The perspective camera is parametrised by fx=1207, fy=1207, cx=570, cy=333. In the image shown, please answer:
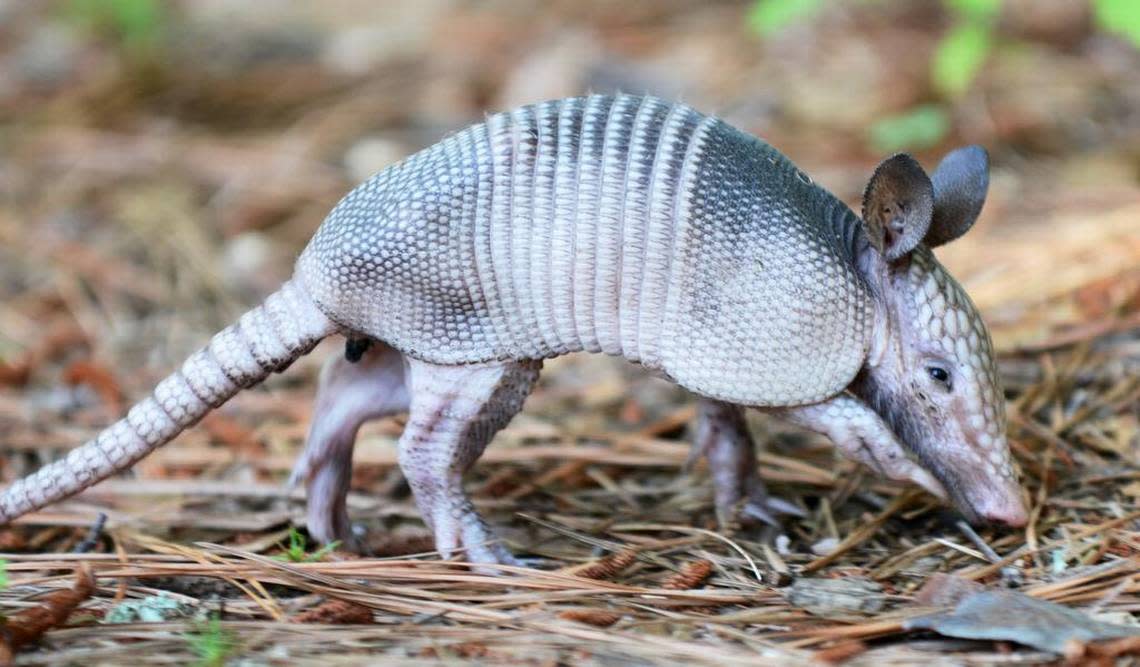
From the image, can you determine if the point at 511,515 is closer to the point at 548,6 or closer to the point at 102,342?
the point at 102,342

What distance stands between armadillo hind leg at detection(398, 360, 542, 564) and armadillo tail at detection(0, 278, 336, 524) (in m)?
0.42

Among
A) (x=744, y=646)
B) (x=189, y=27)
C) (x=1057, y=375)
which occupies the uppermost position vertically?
(x=189, y=27)

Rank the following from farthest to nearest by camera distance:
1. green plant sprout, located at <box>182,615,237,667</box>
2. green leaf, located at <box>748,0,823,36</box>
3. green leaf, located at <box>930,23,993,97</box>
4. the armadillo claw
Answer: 1. green leaf, located at <box>930,23,993,97</box>
2. green leaf, located at <box>748,0,823,36</box>
3. the armadillo claw
4. green plant sprout, located at <box>182,615,237,667</box>

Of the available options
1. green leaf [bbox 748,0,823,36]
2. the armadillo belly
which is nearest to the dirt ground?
the armadillo belly

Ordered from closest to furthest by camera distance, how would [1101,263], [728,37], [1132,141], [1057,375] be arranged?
1. [1057,375]
2. [1101,263]
3. [1132,141]
4. [728,37]

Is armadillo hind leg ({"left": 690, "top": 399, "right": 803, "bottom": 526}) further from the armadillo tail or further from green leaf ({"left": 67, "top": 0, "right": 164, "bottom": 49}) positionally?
green leaf ({"left": 67, "top": 0, "right": 164, "bottom": 49})

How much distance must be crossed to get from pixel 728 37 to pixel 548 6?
1.85 meters

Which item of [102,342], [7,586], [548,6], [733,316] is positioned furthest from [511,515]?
[548,6]

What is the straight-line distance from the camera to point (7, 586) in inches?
148

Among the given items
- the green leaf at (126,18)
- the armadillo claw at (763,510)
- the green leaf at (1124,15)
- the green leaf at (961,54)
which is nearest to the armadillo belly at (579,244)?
the armadillo claw at (763,510)

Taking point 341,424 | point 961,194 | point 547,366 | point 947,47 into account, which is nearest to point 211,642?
point 341,424

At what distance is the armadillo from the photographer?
12.5 feet

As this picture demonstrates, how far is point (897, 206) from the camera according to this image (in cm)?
382

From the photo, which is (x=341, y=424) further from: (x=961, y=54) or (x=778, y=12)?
(x=961, y=54)
